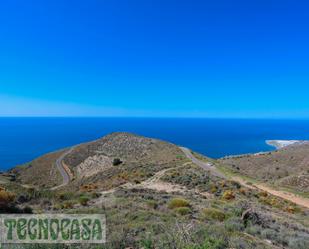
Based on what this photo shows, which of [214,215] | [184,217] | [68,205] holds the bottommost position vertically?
[68,205]

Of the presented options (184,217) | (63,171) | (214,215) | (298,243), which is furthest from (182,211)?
(63,171)

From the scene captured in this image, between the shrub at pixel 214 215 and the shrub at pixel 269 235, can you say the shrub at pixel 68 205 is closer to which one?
the shrub at pixel 214 215

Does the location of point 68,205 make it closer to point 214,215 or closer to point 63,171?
point 214,215

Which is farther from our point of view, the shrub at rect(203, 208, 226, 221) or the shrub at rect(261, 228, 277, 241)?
the shrub at rect(203, 208, 226, 221)

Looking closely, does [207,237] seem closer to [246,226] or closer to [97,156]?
[246,226]

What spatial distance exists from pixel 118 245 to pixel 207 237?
2.35 meters

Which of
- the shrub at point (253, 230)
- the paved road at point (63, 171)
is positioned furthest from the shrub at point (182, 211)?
the paved road at point (63, 171)

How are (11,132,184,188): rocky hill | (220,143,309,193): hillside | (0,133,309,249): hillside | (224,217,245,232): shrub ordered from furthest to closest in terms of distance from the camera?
(11,132,184,188): rocky hill, (220,143,309,193): hillside, (224,217,245,232): shrub, (0,133,309,249): hillside

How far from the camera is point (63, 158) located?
60.6 m

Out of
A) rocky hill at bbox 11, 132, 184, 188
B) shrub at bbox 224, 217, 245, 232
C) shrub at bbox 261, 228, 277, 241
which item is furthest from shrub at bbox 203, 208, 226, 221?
rocky hill at bbox 11, 132, 184, 188

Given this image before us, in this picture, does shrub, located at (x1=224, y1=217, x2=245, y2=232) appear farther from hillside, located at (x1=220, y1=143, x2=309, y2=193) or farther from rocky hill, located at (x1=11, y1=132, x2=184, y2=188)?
rocky hill, located at (x1=11, y1=132, x2=184, y2=188)

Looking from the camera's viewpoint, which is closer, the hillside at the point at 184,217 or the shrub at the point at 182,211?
the hillside at the point at 184,217

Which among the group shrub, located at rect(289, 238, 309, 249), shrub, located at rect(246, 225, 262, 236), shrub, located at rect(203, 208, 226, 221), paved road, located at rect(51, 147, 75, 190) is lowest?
paved road, located at rect(51, 147, 75, 190)

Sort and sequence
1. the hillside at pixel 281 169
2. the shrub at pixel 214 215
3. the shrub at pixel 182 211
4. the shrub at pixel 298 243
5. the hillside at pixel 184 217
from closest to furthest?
the hillside at pixel 184 217 < the shrub at pixel 298 243 < the shrub at pixel 214 215 < the shrub at pixel 182 211 < the hillside at pixel 281 169
